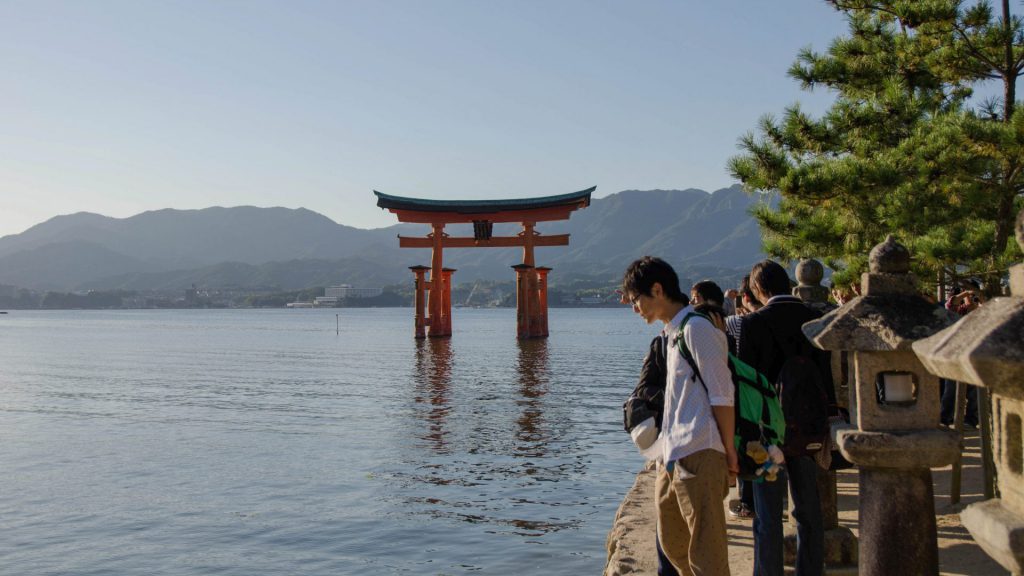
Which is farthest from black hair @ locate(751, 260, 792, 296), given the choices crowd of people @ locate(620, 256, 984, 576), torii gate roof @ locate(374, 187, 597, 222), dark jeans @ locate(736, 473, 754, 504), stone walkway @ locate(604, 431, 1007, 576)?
torii gate roof @ locate(374, 187, 597, 222)

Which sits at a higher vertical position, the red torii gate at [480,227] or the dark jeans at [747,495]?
the red torii gate at [480,227]

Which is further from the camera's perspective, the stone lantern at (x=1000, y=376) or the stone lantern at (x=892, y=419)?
the stone lantern at (x=892, y=419)

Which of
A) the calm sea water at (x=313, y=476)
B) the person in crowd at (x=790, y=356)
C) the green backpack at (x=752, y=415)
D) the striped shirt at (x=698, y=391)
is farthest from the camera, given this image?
the calm sea water at (x=313, y=476)

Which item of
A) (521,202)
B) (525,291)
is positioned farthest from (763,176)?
(525,291)

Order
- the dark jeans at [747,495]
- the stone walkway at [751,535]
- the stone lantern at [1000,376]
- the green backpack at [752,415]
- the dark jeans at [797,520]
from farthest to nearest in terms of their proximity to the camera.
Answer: the dark jeans at [747,495]
the stone walkway at [751,535]
the dark jeans at [797,520]
the green backpack at [752,415]
the stone lantern at [1000,376]

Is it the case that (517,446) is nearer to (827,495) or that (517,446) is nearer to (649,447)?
(827,495)

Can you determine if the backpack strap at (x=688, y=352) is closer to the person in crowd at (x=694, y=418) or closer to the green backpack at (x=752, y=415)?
the person in crowd at (x=694, y=418)

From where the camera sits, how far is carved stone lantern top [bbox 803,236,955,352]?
3578 millimetres

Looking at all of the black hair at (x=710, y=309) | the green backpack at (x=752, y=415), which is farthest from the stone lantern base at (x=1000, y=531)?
the black hair at (x=710, y=309)

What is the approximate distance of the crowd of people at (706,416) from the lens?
138 inches

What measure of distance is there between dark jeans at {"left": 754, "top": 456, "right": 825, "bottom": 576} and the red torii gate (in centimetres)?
3748

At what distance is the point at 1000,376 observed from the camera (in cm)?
215

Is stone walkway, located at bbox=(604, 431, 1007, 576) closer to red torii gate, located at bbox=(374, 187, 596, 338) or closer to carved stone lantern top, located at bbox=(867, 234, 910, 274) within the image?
carved stone lantern top, located at bbox=(867, 234, 910, 274)

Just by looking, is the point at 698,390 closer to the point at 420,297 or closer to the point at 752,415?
the point at 752,415
